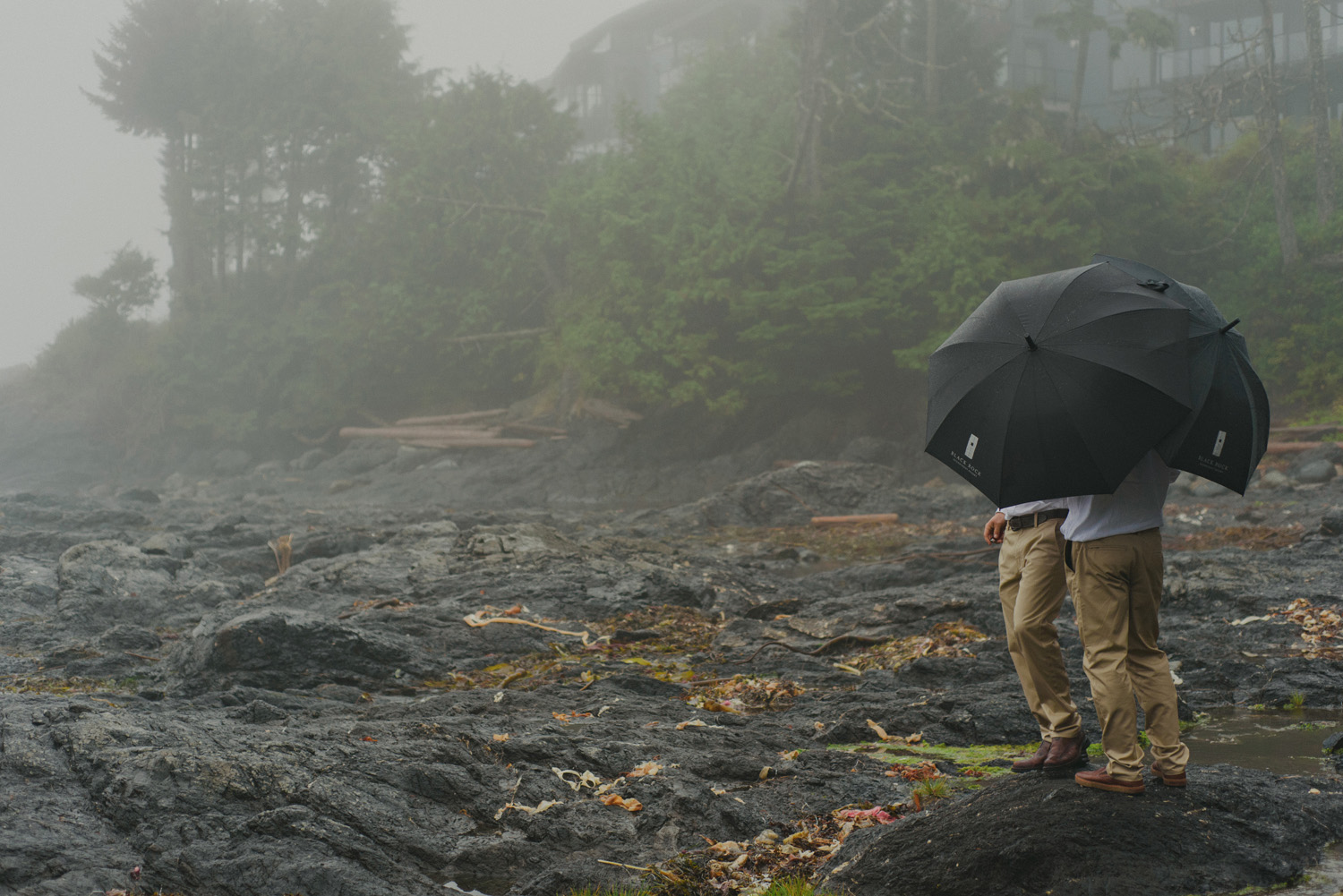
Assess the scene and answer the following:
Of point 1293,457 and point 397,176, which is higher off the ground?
point 397,176

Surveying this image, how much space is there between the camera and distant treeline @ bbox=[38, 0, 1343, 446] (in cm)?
2705

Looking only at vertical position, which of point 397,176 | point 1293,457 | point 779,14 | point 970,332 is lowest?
point 1293,457

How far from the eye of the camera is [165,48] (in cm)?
4625

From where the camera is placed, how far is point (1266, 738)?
5844mm

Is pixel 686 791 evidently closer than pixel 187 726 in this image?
Yes

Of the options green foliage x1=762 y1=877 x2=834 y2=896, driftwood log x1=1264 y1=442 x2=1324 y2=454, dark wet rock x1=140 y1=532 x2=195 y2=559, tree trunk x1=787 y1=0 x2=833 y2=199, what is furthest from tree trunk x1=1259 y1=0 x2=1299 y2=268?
green foliage x1=762 y1=877 x2=834 y2=896

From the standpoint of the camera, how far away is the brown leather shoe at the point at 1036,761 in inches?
165

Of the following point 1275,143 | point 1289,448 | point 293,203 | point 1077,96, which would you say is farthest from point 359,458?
point 1275,143

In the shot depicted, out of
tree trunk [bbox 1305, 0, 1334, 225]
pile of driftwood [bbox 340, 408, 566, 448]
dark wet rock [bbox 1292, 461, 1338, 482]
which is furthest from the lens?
pile of driftwood [bbox 340, 408, 566, 448]

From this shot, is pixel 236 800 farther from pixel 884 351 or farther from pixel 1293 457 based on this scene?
pixel 884 351

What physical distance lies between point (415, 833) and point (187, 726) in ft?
5.56

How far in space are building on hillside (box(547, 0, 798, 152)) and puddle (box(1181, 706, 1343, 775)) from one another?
39.7 meters

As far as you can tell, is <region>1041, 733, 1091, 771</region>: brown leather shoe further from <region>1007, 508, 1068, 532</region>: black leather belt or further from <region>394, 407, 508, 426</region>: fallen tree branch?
<region>394, 407, 508, 426</region>: fallen tree branch

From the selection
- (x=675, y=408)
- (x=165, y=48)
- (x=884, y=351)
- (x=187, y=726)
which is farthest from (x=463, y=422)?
(x=187, y=726)
